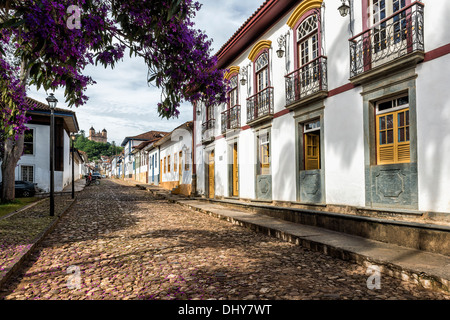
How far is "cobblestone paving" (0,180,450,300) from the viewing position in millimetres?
3389

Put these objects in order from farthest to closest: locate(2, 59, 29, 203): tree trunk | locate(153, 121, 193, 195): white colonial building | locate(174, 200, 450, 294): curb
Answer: locate(153, 121, 193, 195): white colonial building < locate(2, 59, 29, 203): tree trunk < locate(174, 200, 450, 294): curb

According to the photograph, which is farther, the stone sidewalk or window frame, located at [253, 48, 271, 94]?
window frame, located at [253, 48, 271, 94]

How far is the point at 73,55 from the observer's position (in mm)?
4109

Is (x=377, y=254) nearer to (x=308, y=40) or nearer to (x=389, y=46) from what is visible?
(x=389, y=46)

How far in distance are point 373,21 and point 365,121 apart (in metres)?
2.22

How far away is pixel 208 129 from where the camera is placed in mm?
16312

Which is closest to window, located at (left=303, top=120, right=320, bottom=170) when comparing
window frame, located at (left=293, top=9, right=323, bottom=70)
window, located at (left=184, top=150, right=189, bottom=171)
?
window frame, located at (left=293, top=9, right=323, bottom=70)

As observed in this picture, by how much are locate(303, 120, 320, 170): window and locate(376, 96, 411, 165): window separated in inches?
96.1

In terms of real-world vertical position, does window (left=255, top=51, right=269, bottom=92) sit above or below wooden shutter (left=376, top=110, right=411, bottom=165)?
above

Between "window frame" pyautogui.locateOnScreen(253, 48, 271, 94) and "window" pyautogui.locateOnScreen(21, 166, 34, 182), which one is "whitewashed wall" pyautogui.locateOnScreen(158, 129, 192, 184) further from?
"window" pyautogui.locateOnScreen(21, 166, 34, 182)

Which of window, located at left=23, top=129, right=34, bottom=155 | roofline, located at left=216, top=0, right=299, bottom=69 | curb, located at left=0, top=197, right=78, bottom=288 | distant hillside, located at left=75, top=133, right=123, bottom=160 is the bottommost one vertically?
curb, located at left=0, top=197, right=78, bottom=288

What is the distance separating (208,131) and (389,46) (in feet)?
35.2

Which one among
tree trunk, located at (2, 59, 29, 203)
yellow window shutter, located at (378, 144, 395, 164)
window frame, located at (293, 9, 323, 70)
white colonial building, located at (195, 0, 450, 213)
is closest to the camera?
white colonial building, located at (195, 0, 450, 213)
